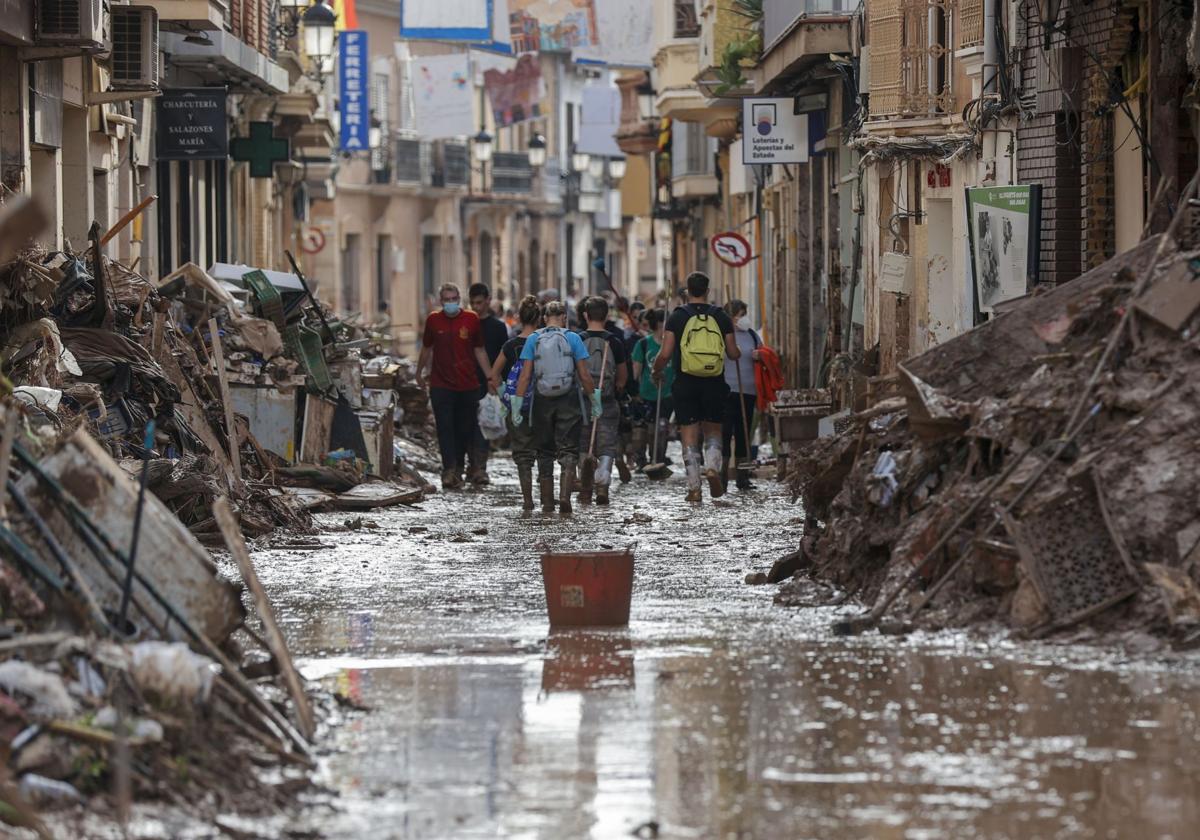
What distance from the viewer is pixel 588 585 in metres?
10.6

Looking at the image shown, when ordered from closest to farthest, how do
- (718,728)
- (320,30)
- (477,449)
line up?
(718,728), (477,449), (320,30)

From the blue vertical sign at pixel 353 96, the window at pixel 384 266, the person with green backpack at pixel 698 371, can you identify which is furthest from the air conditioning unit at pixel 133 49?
the window at pixel 384 266

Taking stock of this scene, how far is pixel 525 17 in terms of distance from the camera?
49.5 metres

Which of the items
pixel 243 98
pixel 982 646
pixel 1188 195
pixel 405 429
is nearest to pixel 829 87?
pixel 405 429

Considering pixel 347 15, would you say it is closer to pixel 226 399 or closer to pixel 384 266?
pixel 384 266

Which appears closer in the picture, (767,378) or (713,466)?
(713,466)

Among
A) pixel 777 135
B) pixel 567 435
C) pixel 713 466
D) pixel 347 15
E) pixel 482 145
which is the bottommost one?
pixel 713 466

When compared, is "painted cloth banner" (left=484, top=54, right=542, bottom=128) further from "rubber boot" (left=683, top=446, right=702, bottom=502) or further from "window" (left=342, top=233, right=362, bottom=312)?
"rubber boot" (left=683, top=446, right=702, bottom=502)

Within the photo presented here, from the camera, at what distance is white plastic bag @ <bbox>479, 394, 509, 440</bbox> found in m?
20.5

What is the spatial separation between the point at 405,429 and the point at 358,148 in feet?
83.7

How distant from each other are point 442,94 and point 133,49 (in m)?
29.2

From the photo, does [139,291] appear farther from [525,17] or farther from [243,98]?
[525,17]

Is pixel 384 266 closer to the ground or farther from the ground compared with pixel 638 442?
farther from the ground

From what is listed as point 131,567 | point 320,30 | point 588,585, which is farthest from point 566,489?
point 320,30
